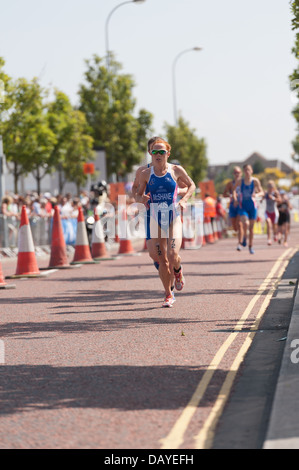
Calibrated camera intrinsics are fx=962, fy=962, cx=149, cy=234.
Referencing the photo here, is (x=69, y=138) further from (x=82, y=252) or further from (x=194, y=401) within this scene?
(x=194, y=401)

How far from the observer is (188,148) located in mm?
77375

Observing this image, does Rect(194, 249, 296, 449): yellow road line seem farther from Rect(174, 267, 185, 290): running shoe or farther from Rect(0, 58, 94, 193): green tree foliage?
Rect(0, 58, 94, 193): green tree foliage

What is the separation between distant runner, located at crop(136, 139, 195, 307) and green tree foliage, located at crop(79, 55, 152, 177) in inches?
1898

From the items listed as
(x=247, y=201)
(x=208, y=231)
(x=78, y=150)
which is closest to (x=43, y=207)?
(x=208, y=231)

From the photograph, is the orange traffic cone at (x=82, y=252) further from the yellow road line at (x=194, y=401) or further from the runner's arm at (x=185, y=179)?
the yellow road line at (x=194, y=401)

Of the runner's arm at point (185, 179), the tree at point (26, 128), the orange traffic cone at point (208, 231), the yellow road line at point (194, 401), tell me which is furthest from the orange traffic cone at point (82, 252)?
the tree at point (26, 128)

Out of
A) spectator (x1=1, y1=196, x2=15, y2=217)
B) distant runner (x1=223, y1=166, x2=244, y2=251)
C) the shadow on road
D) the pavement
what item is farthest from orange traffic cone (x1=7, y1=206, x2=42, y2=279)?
the pavement

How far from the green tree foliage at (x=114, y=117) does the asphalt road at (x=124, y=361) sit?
151ft

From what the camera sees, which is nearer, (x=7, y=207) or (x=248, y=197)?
(x=248, y=197)

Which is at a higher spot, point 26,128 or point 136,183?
point 26,128

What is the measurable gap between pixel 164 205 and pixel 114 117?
51.0 metres
